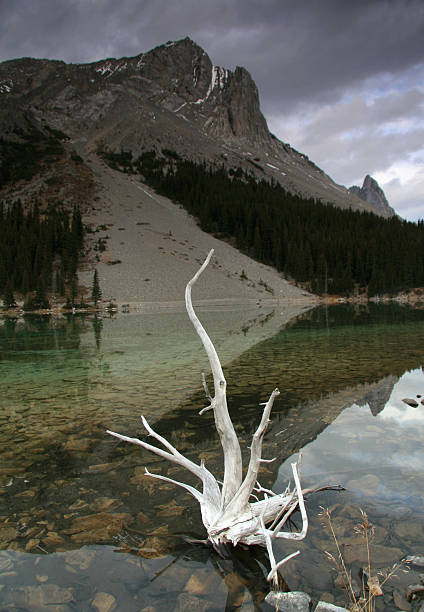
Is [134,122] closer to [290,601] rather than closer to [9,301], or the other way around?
[9,301]

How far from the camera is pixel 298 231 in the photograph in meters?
99.6

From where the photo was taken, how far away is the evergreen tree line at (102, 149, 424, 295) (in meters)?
88.5

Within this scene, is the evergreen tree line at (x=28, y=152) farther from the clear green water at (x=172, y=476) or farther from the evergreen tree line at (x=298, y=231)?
the clear green water at (x=172, y=476)

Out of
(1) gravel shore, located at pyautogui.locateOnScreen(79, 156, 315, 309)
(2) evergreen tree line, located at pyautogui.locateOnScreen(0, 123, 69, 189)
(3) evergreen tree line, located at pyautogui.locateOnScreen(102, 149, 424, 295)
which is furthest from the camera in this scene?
(2) evergreen tree line, located at pyautogui.locateOnScreen(0, 123, 69, 189)

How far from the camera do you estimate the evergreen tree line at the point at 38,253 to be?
6103 cm

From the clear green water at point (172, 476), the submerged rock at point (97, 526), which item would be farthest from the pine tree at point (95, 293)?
the submerged rock at point (97, 526)

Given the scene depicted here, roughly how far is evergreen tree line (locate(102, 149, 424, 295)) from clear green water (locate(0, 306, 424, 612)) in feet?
252

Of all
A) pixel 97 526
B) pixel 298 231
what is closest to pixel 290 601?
pixel 97 526

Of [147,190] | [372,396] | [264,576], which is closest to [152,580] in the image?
[264,576]

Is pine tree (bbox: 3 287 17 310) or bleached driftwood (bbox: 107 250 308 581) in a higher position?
pine tree (bbox: 3 287 17 310)

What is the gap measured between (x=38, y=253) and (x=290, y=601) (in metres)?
69.6

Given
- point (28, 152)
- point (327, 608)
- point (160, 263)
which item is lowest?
point (327, 608)

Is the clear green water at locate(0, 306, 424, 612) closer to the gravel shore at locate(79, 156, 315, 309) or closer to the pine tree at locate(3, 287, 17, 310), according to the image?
the gravel shore at locate(79, 156, 315, 309)

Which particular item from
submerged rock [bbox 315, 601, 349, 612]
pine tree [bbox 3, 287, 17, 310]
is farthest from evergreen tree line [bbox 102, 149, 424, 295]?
submerged rock [bbox 315, 601, 349, 612]
